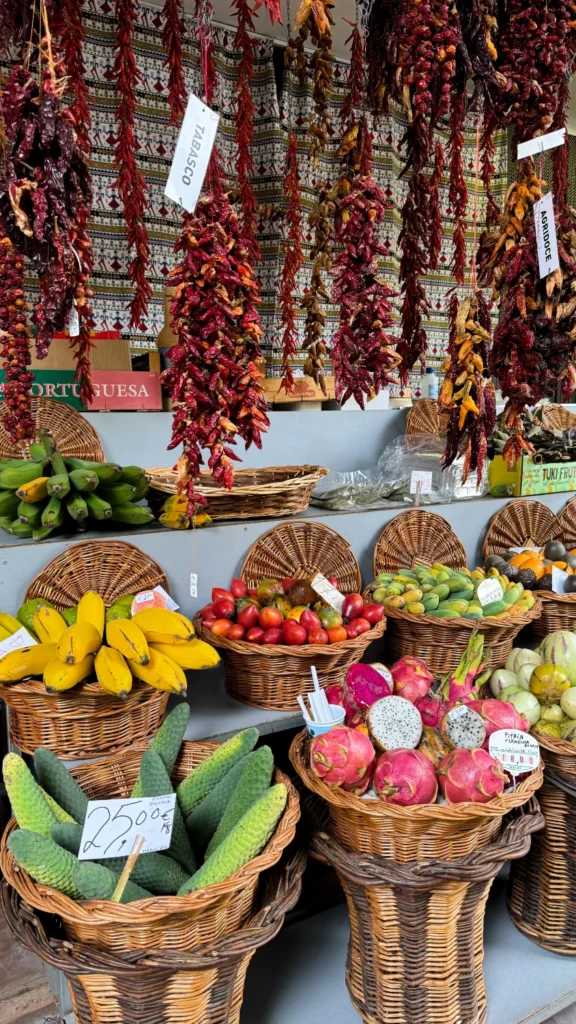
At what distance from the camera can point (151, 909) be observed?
3.51 ft

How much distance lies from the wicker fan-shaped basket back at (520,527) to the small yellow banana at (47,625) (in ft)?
5.66

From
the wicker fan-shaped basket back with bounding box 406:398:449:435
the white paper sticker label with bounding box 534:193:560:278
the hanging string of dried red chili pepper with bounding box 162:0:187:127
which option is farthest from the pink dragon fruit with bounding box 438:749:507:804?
the hanging string of dried red chili pepper with bounding box 162:0:187:127

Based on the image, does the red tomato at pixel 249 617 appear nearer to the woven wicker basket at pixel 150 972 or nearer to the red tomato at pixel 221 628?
the red tomato at pixel 221 628

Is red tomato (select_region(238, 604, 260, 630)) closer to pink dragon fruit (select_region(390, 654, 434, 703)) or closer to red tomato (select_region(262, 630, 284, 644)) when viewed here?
red tomato (select_region(262, 630, 284, 644))

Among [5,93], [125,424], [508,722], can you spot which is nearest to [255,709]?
[508,722]

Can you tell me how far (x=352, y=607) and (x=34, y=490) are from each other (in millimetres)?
922

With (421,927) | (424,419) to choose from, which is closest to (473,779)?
(421,927)

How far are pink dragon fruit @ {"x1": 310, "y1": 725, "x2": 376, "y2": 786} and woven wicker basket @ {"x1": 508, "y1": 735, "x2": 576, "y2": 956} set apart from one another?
0.57m

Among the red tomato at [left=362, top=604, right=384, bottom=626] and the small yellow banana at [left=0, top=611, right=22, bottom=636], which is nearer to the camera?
the small yellow banana at [left=0, top=611, right=22, bottom=636]

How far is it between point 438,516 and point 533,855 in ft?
3.79

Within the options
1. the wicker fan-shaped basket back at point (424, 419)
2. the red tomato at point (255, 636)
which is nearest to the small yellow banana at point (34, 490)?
the red tomato at point (255, 636)

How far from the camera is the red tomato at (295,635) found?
1.80 meters

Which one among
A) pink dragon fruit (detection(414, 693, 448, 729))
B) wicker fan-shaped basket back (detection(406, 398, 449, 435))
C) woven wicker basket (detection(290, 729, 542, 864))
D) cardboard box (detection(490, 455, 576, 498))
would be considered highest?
wicker fan-shaped basket back (detection(406, 398, 449, 435))

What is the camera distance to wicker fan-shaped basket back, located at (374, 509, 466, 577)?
7.98ft
